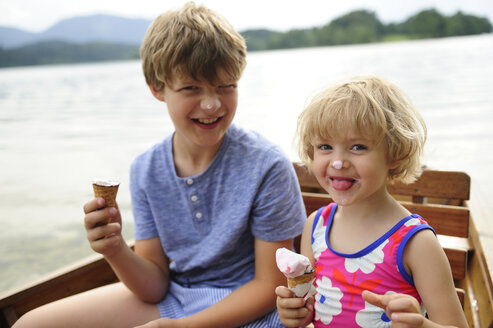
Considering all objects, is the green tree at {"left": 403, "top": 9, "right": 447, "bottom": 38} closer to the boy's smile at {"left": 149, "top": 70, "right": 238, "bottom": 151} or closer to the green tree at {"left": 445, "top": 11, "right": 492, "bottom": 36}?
the green tree at {"left": 445, "top": 11, "right": 492, "bottom": 36}

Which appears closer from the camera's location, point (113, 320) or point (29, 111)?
point (113, 320)

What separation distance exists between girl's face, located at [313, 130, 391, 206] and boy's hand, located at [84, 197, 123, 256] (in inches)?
30.8

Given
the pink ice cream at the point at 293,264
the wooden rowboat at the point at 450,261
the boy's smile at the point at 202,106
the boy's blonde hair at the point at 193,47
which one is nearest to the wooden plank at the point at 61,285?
the wooden rowboat at the point at 450,261

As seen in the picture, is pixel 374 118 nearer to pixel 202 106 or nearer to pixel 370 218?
pixel 370 218

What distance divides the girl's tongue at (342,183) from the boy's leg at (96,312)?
1027mm

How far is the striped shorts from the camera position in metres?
1.74

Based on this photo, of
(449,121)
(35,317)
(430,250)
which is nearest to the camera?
(430,250)

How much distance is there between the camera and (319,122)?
1.33 metres

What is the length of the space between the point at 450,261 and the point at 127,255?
1.36 meters

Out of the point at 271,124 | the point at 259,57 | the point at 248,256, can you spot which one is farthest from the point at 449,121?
the point at 259,57

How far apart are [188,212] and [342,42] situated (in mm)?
27612

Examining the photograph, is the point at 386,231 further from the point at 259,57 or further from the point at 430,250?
the point at 259,57

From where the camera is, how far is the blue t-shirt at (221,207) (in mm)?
1764

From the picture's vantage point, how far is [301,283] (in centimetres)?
128
